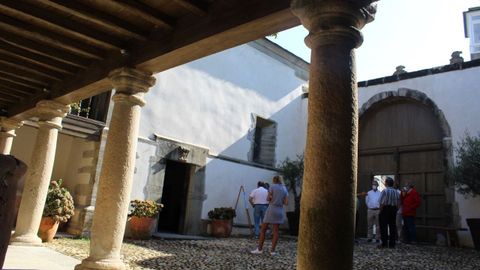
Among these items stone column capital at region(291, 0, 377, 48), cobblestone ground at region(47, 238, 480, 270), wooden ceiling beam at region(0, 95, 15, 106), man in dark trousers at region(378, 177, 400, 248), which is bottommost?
cobblestone ground at region(47, 238, 480, 270)

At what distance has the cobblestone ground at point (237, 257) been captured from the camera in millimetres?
5602

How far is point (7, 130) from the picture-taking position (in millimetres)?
7574

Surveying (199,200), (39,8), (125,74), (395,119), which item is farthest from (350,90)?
(395,119)

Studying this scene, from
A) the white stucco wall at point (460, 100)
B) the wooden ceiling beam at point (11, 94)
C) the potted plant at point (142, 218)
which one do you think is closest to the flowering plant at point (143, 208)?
the potted plant at point (142, 218)

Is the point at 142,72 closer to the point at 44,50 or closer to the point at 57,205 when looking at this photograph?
the point at 44,50

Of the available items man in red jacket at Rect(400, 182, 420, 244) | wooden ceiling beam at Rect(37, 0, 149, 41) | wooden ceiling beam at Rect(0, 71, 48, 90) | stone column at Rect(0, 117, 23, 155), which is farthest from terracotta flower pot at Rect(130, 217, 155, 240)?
man in red jacket at Rect(400, 182, 420, 244)

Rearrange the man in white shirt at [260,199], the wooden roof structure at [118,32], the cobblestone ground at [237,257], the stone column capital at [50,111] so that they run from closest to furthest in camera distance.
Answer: the wooden roof structure at [118,32]
the cobblestone ground at [237,257]
the stone column capital at [50,111]
the man in white shirt at [260,199]

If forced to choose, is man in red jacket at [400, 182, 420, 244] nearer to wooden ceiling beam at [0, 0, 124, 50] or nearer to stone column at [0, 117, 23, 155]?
wooden ceiling beam at [0, 0, 124, 50]

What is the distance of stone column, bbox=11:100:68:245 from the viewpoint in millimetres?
5992

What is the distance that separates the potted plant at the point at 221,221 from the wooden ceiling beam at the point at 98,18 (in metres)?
6.88

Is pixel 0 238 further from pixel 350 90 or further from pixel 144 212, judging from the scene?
pixel 144 212

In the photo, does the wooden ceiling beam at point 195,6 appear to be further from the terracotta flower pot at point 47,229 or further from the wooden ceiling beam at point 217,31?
the terracotta flower pot at point 47,229

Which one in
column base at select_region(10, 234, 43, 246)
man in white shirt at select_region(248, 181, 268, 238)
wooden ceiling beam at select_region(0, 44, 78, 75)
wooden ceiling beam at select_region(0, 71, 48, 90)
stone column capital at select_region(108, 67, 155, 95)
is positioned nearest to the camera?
stone column capital at select_region(108, 67, 155, 95)

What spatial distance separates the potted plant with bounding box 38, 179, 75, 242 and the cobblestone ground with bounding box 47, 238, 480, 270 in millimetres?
233
